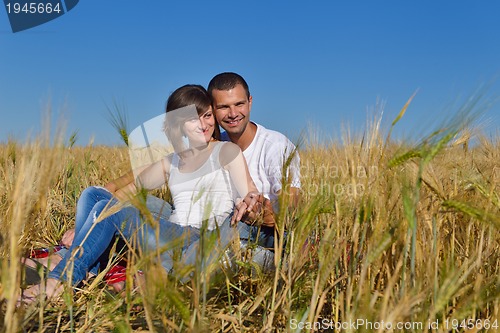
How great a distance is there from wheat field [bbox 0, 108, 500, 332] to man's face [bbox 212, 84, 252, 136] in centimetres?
78

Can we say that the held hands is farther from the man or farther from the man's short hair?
the man's short hair

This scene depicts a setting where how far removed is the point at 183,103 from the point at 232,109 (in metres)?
0.28

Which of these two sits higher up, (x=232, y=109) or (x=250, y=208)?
(x=232, y=109)

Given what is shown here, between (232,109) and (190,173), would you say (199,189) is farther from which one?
(232,109)

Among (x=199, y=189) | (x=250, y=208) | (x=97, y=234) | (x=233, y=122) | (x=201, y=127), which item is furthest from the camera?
(x=233, y=122)

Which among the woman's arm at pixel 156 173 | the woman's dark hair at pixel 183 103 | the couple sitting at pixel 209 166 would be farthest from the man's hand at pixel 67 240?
the woman's dark hair at pixel 183 103

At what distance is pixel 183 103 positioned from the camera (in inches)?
90.9

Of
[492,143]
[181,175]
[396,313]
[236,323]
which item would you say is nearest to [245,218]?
[236,323]

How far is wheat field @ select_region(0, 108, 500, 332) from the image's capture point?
97cm

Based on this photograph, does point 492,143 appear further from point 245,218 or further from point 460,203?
point 460,203

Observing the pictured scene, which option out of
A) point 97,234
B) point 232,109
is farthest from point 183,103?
point 97,234

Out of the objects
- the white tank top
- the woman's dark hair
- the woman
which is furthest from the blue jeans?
the woman's dark hair

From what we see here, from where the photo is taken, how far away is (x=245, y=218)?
6.06ft

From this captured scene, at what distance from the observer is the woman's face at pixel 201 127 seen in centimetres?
236
